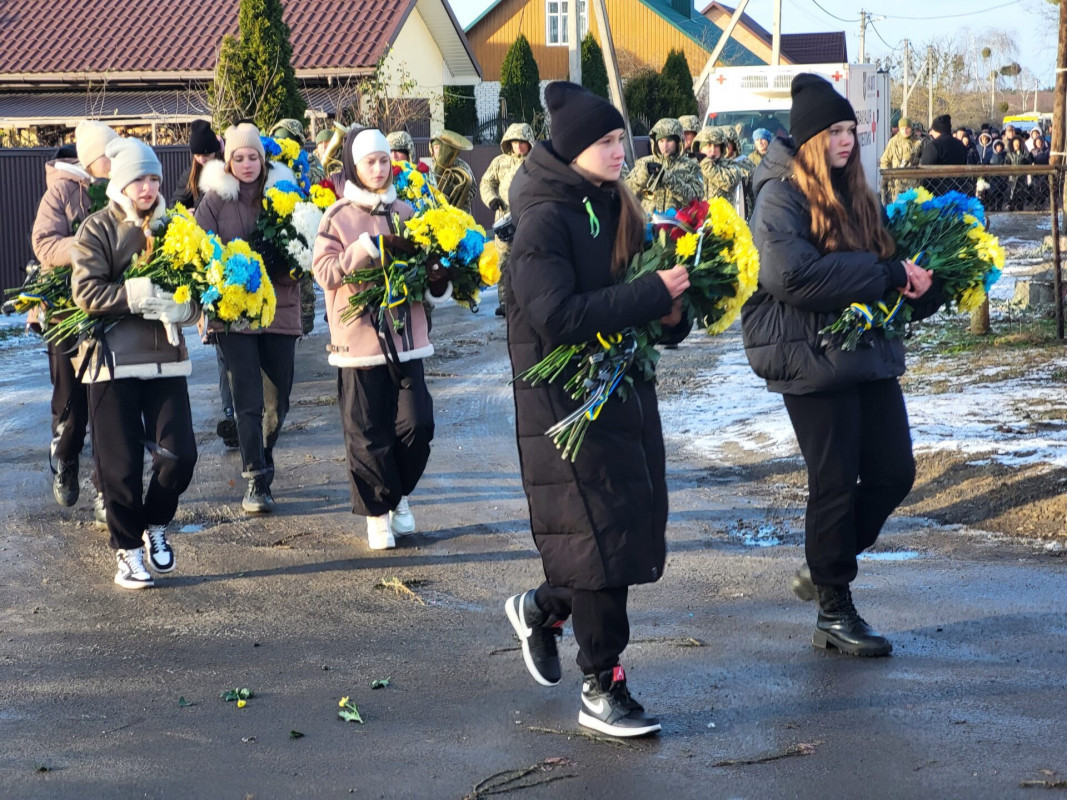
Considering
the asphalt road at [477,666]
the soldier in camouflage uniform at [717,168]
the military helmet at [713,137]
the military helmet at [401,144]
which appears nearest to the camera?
the asphalt road at [477,666]

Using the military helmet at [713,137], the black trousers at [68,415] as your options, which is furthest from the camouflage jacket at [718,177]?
the black trousers at [68,415]

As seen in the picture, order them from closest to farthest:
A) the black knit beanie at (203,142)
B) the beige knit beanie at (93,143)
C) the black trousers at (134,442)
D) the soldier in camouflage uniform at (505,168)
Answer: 1. the black trousers at (134,442)
2. the beige knit beanie at (93,143)
3. the black knit beanie at (203,142)
4. the soldier in camouflage uniform at (505,168)

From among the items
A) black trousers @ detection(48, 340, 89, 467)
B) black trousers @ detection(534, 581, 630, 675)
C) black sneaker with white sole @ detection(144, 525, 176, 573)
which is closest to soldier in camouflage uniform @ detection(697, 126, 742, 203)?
black trousers @ detection(48, 340, 89, 467)

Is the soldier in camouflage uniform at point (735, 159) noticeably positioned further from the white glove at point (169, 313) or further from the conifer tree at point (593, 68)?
the conifer tree at point (593, 68)

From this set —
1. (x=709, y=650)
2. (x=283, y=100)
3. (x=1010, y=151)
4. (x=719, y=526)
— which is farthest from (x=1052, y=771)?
(x=1010, y=151)

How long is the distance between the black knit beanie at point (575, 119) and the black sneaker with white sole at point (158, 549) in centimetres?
327

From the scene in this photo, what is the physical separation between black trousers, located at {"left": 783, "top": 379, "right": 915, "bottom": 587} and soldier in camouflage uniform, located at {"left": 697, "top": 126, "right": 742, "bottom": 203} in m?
11.9

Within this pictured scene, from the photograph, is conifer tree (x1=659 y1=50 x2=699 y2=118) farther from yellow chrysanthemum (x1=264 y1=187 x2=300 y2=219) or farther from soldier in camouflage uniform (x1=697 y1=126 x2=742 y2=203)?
yellow chrysanthemum (x1=264 y1=187 x2=300 y2=219)

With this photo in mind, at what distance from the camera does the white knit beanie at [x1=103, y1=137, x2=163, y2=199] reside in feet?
20.8

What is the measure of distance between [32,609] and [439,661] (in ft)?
6.76

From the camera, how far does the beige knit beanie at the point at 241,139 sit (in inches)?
307

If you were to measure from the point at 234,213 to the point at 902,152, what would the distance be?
19.7 meters

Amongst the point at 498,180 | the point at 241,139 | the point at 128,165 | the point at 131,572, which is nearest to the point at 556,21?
the point at 498,180

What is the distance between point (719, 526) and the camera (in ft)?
24.3
